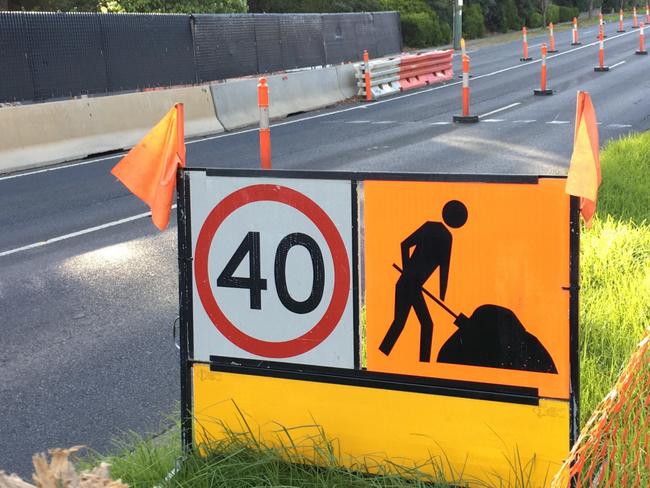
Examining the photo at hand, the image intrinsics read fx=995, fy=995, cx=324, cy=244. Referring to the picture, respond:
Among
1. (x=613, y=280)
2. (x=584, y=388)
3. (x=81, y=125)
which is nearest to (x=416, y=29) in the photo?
(x=81, y=125)

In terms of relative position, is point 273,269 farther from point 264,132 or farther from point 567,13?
point 567,13

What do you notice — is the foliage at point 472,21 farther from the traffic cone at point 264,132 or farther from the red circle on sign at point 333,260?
the red circle on sign at point 333,260

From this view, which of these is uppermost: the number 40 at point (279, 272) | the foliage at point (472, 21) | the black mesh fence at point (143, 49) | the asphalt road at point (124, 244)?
the foliage at point (472, 21)

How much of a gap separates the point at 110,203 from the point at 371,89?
44.3ft

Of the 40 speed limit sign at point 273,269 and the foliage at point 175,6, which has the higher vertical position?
the foliage at point 175,6

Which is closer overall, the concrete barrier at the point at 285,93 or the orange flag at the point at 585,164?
the orange flag at the point at 585,164

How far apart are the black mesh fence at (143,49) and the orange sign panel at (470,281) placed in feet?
41.2

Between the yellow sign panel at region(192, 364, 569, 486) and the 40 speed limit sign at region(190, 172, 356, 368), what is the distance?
0.13 m

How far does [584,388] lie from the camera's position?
431 centimetres

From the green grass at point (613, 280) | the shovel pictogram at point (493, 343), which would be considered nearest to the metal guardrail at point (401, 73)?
the green grass at point (613, 280)

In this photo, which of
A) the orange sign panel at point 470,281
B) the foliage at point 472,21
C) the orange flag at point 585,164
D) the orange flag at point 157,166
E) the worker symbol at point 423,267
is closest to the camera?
the orange flag at point 585,164

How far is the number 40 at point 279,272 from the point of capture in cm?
371

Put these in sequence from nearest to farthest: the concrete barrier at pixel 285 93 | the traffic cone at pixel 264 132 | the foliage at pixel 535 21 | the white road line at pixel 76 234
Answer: the white road line at pixel 76 234, the traffic cone at pixel 264 132, the concrete barrier at pixel 285 93, the foliage at pixel 535 21

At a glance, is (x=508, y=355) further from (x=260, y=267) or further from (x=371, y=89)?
(x=371, y=89)
